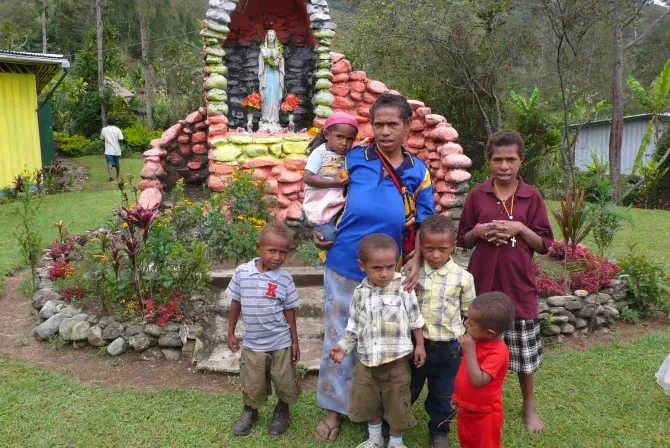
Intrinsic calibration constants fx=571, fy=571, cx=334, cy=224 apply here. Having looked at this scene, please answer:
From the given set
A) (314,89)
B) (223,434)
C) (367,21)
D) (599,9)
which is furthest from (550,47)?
(223,434)

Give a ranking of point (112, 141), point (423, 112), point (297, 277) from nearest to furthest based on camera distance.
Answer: point (297, 277) < point (423, 112) < point (112, 141)

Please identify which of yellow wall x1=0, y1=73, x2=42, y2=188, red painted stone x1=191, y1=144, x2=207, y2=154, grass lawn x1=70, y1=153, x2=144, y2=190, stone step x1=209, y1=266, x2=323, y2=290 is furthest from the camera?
grass lawn x1=70, y1=153, x2=144, y2=190

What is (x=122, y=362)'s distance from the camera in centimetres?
426

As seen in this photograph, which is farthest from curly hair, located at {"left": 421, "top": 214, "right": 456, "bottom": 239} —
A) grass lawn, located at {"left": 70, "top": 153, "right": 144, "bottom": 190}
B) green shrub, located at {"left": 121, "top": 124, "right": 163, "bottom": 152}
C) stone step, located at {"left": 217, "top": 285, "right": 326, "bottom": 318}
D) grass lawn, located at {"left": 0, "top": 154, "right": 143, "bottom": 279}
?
green shrub, located at {"left": 121, "top": 124, "right": 163, "bottom": 152}

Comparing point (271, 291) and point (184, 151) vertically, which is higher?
point (184, 151)

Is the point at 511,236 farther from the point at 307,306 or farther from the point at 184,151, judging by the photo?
the point at 184,151

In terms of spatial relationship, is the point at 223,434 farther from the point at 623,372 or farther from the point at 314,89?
the point at 314,89

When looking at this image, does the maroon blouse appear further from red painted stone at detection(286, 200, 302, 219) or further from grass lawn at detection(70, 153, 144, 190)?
grass lawn at detection(70, 153, 144, 190)

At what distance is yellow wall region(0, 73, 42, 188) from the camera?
10914 mm

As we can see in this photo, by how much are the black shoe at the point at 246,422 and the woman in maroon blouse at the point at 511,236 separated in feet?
4.93

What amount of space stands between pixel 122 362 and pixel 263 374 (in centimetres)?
160

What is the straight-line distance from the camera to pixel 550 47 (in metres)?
11.0

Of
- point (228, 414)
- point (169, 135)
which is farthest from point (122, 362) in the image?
point (169, 135)

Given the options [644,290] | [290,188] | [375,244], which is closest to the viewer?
[375,244]
